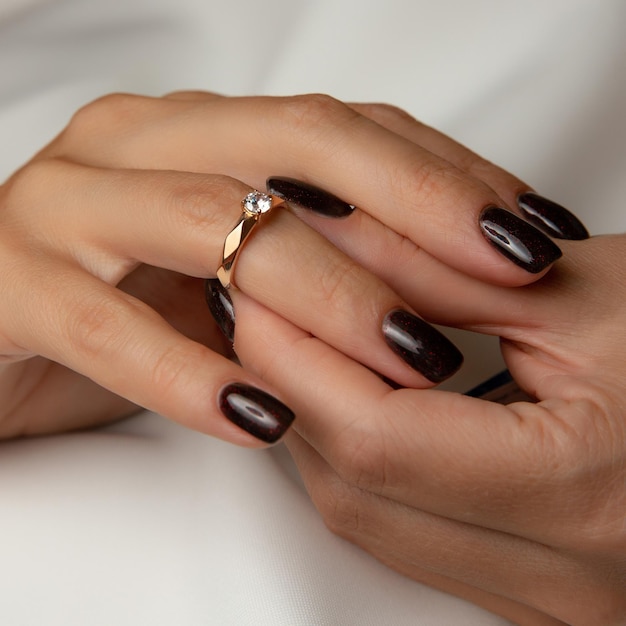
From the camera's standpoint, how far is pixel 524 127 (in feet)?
4.51

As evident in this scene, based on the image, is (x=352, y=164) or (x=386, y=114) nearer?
(x=352, y=164)

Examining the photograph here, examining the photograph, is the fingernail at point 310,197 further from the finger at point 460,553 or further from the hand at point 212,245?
the finger at point 460,553

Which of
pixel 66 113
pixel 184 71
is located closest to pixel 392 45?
pixel 184 71

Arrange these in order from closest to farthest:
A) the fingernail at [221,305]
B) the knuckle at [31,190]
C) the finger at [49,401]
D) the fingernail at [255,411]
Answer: the fingernail at [255,411] → the fingernail at [221,305] → the knuckle at [31,190] → the finger at [49,401]

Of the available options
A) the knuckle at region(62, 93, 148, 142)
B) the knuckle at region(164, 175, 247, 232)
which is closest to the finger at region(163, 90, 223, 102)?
the knuckle at region(62, 93, 148, 142)

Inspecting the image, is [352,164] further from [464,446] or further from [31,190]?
[31,190]

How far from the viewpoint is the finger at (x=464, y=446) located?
0.74m

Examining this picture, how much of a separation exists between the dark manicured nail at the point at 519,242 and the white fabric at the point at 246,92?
0.39 metres

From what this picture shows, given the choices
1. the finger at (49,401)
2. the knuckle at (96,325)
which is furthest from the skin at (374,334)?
the finger at (49,401)

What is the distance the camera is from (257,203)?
834mm

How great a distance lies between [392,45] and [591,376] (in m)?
0.90

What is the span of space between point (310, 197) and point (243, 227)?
10 cm

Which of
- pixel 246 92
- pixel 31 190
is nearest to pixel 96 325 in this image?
pixel 31 190

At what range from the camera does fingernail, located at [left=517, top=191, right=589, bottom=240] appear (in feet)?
3.06
